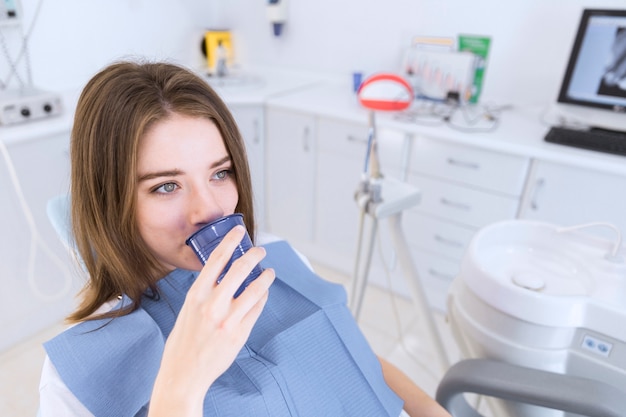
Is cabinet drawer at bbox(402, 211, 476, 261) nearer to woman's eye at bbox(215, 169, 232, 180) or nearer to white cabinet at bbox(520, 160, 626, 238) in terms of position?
white cabinet at bbox(520, 160, 626, 238)

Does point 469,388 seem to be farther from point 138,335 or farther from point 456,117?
point 456,117

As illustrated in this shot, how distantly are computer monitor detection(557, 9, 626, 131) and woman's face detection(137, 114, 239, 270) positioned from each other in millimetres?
1661

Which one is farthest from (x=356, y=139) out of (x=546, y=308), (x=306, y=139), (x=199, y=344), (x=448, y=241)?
(x=199, y=344)

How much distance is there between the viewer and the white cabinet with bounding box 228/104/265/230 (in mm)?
2299

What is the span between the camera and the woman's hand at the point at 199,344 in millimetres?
525

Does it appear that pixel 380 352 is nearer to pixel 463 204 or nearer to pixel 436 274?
pixel 436 274

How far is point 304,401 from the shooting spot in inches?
31.9

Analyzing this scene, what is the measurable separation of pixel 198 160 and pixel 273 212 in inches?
74.3

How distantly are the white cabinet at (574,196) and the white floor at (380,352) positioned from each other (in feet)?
2.16

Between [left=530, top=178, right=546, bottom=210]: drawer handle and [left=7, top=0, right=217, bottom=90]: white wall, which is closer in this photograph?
[left=530, top=178, right=546, bottom=210]: drawer handle

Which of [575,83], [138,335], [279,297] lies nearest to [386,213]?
[279,297]

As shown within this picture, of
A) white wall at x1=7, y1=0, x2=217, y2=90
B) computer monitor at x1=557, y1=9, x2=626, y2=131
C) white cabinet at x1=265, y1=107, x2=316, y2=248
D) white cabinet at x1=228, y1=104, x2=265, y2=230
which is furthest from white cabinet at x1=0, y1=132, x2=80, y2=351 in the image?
computer monitor at x1=557, y1=9, x2=626, y2=131

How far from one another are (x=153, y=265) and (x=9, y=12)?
1.70 m

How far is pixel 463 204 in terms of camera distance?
1.92 meters
